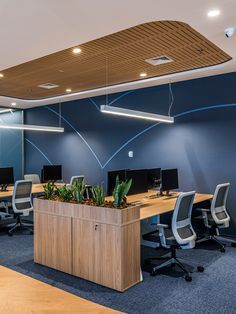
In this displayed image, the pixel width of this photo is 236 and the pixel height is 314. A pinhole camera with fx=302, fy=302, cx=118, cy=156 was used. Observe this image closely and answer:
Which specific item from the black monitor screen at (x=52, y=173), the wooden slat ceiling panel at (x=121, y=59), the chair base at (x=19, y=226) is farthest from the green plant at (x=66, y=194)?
the black monitor screen at (x=52, y=173)

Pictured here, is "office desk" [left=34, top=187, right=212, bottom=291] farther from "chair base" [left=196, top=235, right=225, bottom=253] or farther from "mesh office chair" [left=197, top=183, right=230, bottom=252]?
"chair base" [left=196, top=235, right=225, bottom=253]

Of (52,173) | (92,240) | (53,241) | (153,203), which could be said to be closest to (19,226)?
(52,173)

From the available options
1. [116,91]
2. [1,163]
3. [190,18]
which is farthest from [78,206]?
[1,163]

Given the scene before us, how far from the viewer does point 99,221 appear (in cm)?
356

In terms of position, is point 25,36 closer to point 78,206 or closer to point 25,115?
point 78,206

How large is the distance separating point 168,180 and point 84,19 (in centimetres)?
325

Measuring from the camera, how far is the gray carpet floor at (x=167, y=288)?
311 cm

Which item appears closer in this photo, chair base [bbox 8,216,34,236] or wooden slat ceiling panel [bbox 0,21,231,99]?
wooden slat ceiling panel [bbox 0,21,231,99]

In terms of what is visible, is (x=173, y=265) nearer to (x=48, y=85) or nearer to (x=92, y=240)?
(x=92, y=240)

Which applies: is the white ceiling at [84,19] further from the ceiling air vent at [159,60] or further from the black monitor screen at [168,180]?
the black monitor screen at [168,180]

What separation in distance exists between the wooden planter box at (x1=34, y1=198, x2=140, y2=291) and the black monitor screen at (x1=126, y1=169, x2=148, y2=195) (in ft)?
4.32

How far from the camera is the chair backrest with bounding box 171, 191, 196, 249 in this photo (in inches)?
147

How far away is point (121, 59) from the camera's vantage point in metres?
5.00

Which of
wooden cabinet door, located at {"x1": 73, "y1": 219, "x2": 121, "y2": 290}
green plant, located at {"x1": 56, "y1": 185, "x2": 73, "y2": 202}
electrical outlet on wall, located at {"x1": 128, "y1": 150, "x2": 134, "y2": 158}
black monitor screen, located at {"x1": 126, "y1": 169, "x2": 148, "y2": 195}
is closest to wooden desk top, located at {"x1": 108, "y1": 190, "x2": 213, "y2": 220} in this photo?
→ black monitor screen, located at {"x1": 126, "y1": 169, "x2": 148, "y2": 195}
